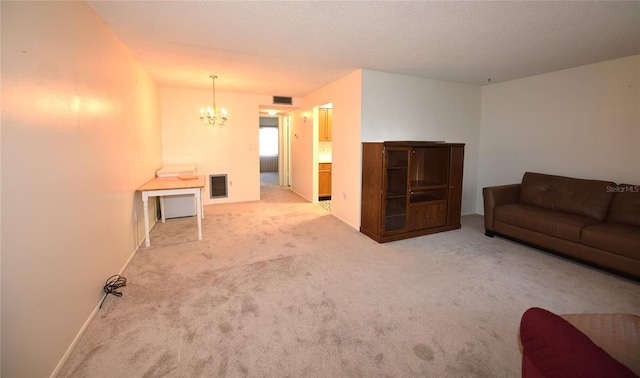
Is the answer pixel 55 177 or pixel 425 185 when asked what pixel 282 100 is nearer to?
pixel 425 185

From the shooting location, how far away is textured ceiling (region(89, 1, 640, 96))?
2271 millimetres

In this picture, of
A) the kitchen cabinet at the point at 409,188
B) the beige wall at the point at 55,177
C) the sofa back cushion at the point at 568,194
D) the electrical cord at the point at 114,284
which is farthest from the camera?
the kitchen cabinet at the point at 409,188

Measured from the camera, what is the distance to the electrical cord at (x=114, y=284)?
2.44 metres

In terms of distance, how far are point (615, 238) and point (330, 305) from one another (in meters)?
2.98

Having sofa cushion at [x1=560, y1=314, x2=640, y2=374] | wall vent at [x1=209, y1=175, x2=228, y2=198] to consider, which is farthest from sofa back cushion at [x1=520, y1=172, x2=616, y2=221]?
wall vent at [x1=209, y1=175, x2=228, y2=198]

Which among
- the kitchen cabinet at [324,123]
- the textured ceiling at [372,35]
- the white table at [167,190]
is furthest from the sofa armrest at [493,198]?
the white table at [167,190]

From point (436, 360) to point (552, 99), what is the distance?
4435 millimetres

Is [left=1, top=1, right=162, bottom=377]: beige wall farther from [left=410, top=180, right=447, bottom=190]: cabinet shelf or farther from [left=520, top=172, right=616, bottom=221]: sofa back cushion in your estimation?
[left=520, top=172, right=616, bottom=221]: sofa back cushion

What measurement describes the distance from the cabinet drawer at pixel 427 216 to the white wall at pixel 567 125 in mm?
1641

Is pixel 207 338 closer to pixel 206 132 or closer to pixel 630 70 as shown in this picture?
pixel 206 132

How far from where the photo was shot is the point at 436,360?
1.76 meters

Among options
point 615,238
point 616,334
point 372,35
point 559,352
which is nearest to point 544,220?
point 615,238

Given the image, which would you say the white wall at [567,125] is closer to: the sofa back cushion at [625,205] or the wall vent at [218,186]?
the sofa back cushion at [625,205]

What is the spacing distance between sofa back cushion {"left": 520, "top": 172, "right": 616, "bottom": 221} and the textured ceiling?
1572 mm
